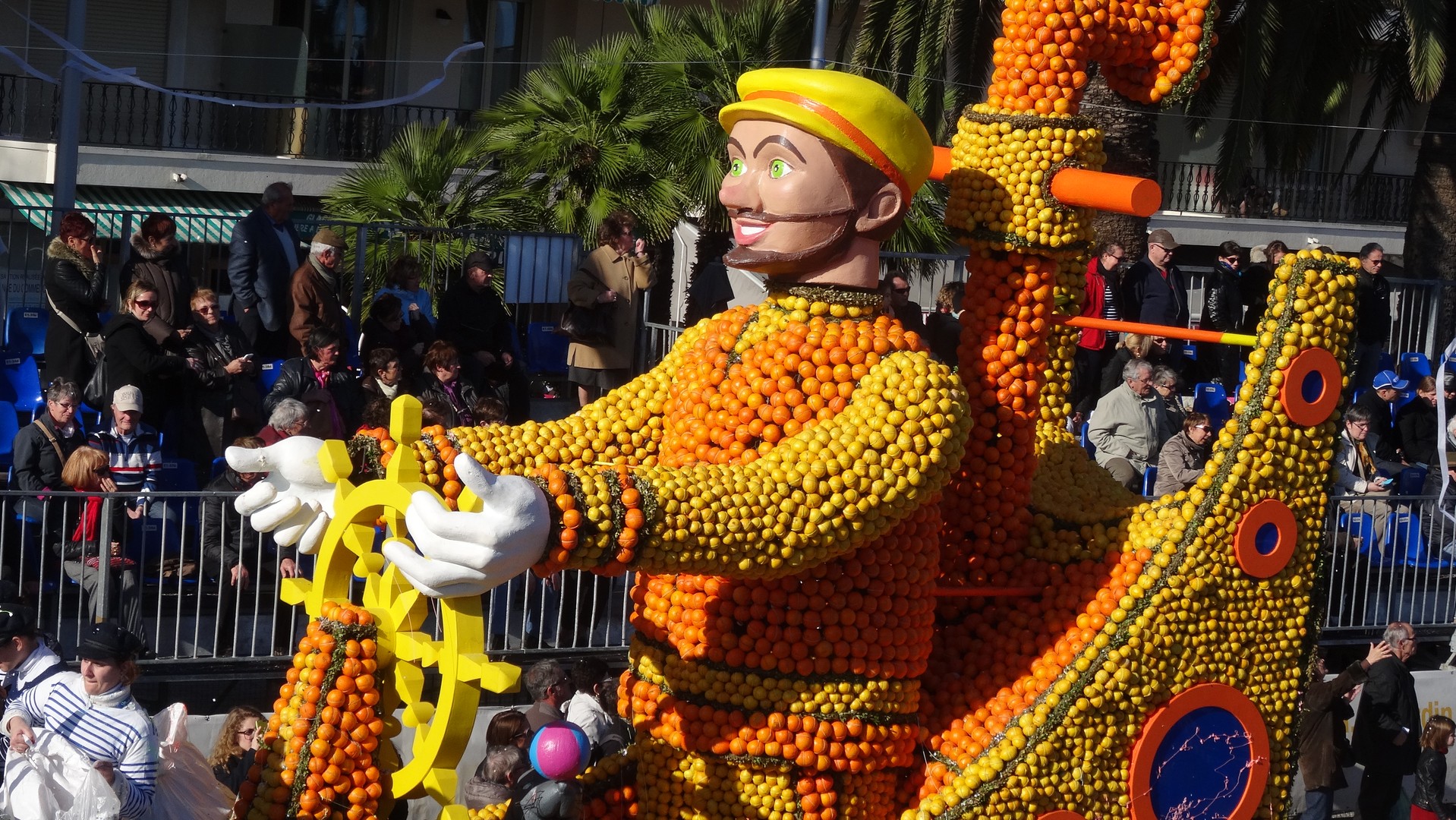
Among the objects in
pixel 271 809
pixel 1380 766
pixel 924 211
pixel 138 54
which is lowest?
pixel 1380 766

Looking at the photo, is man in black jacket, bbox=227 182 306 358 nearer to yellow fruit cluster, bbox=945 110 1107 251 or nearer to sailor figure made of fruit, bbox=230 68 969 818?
sailor figure made of fruit, bbox=230 68 969 818

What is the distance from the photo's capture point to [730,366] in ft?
13.0

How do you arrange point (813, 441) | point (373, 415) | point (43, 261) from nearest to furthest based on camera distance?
point (813, 441)
point (373, 415)
point (43, 261)

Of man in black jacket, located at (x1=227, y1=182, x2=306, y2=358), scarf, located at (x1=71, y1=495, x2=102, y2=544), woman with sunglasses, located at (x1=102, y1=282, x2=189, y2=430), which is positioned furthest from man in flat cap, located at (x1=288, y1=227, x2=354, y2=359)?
scarf, located at (x1=71, y1=495, x2=102, y2=544)

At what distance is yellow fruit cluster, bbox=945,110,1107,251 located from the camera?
4.18 meters

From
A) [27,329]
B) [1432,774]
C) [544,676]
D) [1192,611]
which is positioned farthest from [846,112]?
[27,329]

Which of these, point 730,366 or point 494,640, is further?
point 494,640

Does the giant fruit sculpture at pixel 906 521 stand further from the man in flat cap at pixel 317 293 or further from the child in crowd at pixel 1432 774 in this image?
the man in flat cap at pixel 317 293

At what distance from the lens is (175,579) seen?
6652mm

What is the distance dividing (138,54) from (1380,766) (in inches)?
555

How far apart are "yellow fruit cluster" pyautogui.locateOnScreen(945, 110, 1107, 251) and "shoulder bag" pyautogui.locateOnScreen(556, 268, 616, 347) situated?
4.69 metres

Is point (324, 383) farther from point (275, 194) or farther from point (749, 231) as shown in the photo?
point (749, 231)

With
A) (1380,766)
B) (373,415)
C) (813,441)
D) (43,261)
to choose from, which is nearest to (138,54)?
(43,261)

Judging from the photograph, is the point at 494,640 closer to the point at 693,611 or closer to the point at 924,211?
the point at 693,611
